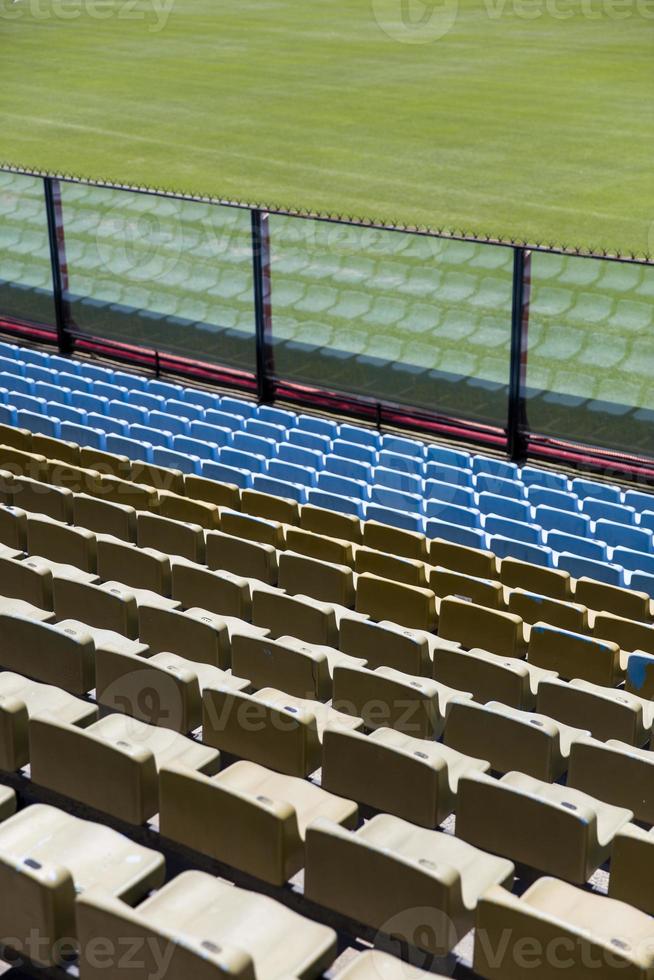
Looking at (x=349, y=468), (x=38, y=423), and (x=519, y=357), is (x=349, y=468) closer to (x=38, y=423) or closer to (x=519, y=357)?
(x=519, y=357)

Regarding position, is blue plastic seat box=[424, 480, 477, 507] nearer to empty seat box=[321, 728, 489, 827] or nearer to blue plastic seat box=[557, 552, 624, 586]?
blue plastic seat box=[557, 552, 624, 586]

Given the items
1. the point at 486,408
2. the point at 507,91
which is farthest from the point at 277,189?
the point at 486,408

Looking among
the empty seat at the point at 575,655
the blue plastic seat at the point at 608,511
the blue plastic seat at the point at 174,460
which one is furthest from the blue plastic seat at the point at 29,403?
the empty seat at the point at 575,655

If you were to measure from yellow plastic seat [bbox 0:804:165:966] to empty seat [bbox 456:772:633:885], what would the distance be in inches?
49.4

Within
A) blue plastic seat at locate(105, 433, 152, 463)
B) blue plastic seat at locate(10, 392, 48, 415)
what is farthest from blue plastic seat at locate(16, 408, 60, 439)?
blue plastic seat at locate(105, 433, 152, 463)

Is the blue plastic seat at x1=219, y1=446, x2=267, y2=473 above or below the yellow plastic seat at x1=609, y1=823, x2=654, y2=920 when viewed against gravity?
below

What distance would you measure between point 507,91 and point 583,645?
32226 millimetres

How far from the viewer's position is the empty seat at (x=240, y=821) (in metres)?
4.62

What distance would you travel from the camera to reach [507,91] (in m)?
36.4

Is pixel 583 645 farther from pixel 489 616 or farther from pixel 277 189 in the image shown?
pixel 277 189

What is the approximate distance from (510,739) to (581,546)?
12.5 ft

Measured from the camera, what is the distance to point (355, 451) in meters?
11.3

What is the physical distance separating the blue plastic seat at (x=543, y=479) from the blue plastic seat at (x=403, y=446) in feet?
3.15

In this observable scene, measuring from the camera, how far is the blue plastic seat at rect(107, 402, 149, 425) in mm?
11812
